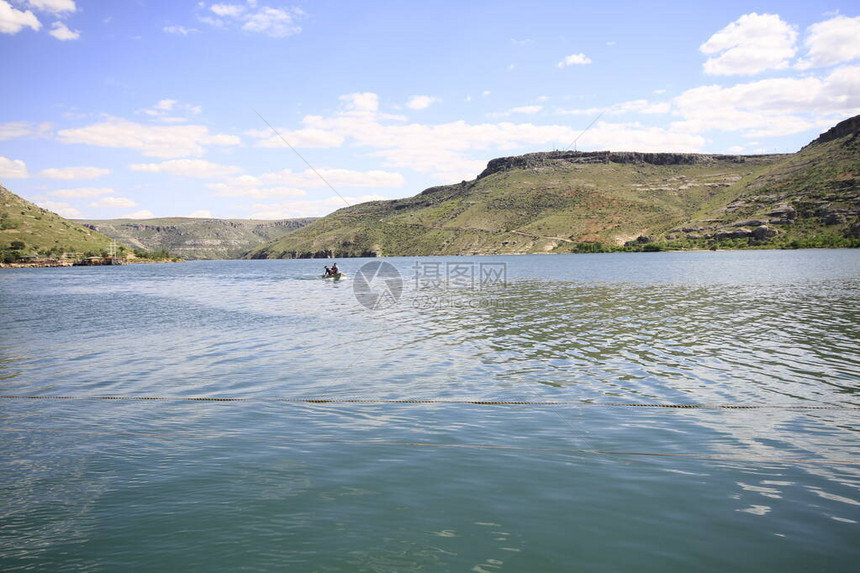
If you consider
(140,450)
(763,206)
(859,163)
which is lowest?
(140,450)

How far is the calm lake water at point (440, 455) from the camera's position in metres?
7.32

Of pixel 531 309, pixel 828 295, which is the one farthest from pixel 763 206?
pixel 531 309

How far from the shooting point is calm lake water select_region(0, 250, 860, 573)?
7.32 meters

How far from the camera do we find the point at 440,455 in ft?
35.5

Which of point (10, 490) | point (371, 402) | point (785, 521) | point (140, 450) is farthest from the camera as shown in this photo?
point (371, 402)

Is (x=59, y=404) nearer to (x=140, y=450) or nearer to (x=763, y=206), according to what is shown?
(x=140, y=450)

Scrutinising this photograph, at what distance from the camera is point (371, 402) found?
14938mm

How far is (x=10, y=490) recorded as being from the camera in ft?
31.1

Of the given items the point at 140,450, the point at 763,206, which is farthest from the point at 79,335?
the point at 763,206

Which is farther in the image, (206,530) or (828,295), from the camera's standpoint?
(828,295)

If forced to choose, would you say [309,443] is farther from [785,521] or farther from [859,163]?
[859,163]

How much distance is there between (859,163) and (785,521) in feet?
661

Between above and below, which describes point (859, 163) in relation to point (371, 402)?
above

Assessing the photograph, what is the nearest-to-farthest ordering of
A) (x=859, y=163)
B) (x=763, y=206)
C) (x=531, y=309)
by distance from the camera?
(x=531, y=309), (x=859, y=163), (x=763, y=206)
